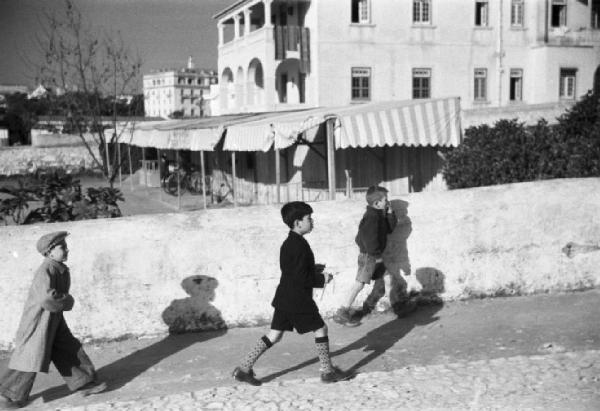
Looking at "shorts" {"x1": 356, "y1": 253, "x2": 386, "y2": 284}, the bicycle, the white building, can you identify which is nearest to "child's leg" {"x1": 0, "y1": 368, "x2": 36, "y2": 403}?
"shorts" {"x1": 356, "y1": 253, "x2": 386, "y2": 284}

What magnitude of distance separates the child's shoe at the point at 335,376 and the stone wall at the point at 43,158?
31.7m

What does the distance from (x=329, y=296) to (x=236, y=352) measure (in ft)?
3.92

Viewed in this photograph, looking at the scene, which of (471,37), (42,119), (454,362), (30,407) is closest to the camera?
(30,407)

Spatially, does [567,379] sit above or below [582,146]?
below

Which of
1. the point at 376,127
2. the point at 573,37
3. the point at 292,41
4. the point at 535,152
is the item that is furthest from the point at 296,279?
the point at 573,37

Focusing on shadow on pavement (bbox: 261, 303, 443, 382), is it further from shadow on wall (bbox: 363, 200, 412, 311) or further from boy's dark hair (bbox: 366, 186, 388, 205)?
boy's dark hair (bbox: 366, 186, 388, 205)

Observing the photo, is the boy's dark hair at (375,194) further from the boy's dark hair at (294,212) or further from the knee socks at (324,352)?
the knee socks at (324,352)

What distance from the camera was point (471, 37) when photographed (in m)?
29.5

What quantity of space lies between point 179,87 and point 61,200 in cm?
13386

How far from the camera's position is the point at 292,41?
27.9 meters

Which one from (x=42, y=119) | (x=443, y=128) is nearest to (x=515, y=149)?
(x=443, y=128)

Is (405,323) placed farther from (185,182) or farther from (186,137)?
(185,182)

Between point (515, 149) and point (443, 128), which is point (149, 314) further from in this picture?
point (443, 128)

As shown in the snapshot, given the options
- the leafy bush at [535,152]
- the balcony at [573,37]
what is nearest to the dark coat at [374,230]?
the leafy bush at [535,152]
